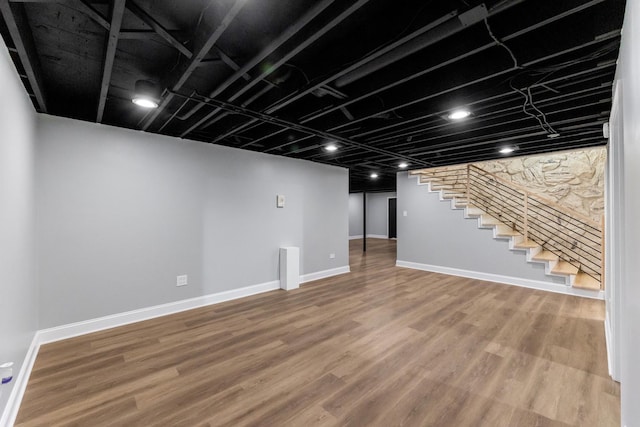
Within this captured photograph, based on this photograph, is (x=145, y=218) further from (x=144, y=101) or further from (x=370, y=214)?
(x=370, y=214)

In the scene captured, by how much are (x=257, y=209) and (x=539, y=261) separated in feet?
16.8

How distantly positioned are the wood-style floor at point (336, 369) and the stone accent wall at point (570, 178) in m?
2.72

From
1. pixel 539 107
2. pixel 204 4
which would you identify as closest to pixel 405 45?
pixel 204 4

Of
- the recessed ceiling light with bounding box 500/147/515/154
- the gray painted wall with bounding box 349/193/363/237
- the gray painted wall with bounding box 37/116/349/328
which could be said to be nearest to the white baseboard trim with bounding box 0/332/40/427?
the gray painted wall with bounding box 37/116/349/328

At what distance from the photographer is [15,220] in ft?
6.42

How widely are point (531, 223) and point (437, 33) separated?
607 centimetres

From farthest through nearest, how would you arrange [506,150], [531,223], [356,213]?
1. [356,213]
2. [531,223]
3. [506,150]

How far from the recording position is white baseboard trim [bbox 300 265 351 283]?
5.39 meters

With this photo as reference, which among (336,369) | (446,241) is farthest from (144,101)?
(446,241)

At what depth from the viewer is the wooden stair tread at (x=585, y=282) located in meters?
4.49

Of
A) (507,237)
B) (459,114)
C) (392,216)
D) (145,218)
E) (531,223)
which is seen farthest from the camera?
(392,216)

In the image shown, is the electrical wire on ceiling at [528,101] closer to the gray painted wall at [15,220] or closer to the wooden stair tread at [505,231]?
the wooden stair tread at [505,231]

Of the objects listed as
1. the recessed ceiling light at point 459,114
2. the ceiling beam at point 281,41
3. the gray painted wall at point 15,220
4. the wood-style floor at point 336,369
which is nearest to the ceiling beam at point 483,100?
the recessed ceiling light at point 459,114

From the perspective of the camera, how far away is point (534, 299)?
4340 mm
